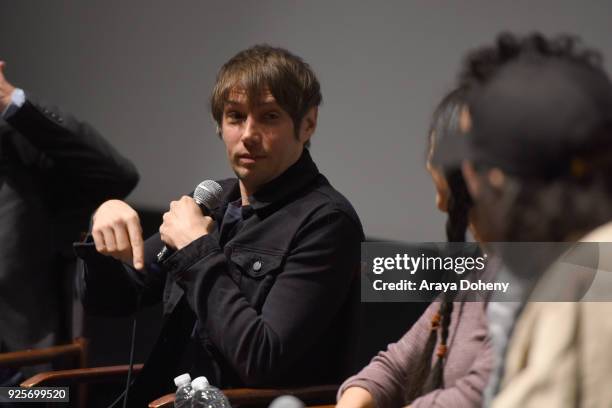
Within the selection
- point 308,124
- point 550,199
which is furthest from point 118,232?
point 550,199

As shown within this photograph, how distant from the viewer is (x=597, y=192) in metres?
1.06

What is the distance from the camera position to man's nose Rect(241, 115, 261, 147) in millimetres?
2002

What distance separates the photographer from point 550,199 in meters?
1.06

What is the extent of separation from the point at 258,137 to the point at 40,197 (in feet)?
2.62

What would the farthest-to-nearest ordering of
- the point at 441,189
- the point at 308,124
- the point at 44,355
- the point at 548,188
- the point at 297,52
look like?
the point at 297,52 → the point at 44,355 → the point at 308,124 → the point at 441,189 → the point at 548,188

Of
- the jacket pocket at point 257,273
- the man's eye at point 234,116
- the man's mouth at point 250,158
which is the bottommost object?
the jacket pocket at point 257,273

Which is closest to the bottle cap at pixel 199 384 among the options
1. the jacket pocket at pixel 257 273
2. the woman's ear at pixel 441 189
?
the jacket pocket at pixel 257 273

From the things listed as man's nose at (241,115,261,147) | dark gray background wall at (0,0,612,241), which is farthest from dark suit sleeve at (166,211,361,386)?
dark gray background wall at (0,0,612,241)

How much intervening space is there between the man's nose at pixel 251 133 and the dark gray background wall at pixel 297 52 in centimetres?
39

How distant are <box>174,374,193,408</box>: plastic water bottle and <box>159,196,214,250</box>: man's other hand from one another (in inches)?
10.3

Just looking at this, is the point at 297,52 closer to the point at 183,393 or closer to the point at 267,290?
the point at 267,290

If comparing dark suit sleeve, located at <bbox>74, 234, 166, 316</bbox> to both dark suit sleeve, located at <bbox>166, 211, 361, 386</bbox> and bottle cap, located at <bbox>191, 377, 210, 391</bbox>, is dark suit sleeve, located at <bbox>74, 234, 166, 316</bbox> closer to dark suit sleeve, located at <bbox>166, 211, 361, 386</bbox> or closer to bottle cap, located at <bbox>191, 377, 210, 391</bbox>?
dark suit sleeve, located at <bbox>166, 211, 361, 386</bbox>

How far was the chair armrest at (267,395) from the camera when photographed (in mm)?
1876

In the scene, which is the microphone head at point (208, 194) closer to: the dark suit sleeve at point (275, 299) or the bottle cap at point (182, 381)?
the dark suit sleeve at point (275, 299)
